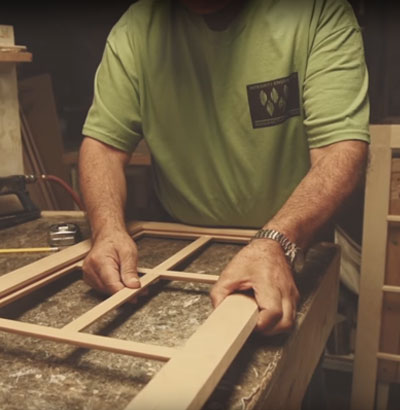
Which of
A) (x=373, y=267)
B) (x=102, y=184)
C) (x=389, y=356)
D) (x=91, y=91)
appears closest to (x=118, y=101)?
(x=102, y=184)

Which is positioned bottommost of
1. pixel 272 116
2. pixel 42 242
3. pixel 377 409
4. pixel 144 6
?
pixel 377 409

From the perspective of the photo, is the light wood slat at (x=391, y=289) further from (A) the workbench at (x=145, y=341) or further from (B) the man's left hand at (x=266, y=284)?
(B) the man's left hand at (x=266, y=284)

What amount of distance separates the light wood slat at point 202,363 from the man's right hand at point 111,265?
194 mm

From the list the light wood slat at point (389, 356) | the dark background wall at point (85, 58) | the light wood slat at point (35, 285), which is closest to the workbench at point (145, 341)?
the light wood slat at point (35, 285)

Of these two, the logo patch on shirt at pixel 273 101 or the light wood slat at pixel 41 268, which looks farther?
the logo patch on shirt at pixel 273 101

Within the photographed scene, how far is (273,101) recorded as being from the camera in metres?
1.08

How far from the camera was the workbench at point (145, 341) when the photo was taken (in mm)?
517

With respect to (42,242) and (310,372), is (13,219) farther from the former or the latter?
(310,372)

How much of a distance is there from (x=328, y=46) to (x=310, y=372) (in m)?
0.65

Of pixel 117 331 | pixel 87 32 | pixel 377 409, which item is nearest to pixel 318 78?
pixel 117 331

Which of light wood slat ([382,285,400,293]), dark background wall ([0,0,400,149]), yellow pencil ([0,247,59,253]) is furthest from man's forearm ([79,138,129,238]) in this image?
dark background wall ([0,0,400,149])

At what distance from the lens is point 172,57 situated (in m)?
1.17

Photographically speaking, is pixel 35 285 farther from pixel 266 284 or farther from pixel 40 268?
pixel 266 284

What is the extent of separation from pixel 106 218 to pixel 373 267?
961 mm
